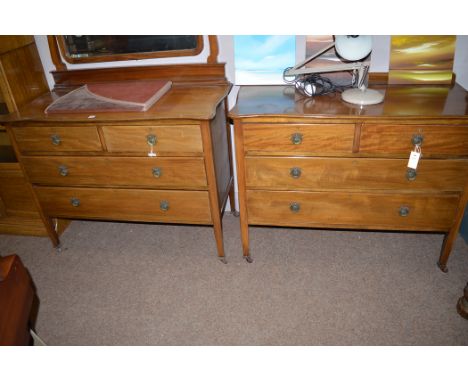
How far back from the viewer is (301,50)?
2229 millimetres

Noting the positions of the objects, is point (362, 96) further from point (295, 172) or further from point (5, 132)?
point (5, 132)

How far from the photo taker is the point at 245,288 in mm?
2184

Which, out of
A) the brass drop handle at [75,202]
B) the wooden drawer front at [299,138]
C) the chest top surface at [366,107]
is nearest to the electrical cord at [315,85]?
the chest top surface at [366,107]

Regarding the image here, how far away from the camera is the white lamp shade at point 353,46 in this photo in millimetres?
1830

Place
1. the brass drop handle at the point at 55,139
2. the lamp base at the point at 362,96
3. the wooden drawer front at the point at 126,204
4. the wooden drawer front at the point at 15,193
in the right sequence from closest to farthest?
1. the lamp base at the point at 362,96
2. the brass drop handle at the point at 55,139
3. the wooden drawer front at the point at 126,204
4. the wooden drawer front at the point at 15,193

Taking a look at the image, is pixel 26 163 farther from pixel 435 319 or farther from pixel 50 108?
pixel 435 319

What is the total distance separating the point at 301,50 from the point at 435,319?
1.69 metres

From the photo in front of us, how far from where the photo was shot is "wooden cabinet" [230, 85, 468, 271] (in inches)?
70.1

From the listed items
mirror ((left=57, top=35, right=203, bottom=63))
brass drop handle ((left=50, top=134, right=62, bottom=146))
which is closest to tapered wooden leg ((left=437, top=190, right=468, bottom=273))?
mirror ((left=57, top=35, right=203, bottom=63))

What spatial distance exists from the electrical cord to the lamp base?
0.14m

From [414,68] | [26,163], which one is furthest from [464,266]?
[26,163]

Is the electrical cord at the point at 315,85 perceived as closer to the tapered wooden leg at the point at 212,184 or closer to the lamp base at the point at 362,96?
the lamp base at the point at 362,96

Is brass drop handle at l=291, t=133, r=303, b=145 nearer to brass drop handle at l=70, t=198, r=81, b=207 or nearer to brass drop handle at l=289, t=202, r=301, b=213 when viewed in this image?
brass drop handle at l=289, t=202, r=301, b=213

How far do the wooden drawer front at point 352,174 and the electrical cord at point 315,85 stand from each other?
0.42 m
